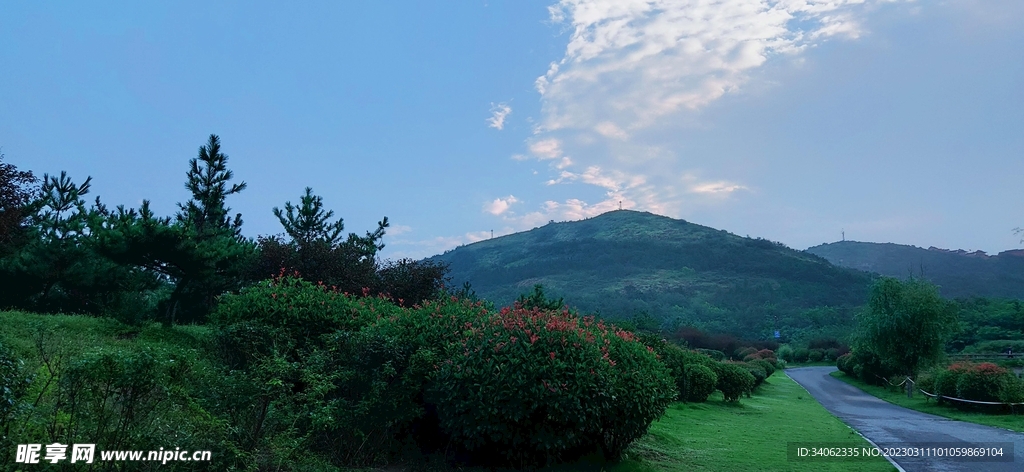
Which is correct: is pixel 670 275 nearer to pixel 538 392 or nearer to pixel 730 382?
pixel 730 382

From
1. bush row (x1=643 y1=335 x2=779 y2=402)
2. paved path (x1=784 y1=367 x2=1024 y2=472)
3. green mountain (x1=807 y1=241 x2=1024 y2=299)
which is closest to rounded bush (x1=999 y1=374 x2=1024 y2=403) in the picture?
paved path (x1=784 y1=367 x2=1024 y2=472)

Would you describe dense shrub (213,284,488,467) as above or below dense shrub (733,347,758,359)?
above

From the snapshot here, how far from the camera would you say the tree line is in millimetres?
13359

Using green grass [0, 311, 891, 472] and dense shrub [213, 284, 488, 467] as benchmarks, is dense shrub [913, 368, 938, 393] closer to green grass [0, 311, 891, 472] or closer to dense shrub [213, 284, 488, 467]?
green grass [0, 311, 891, 472]

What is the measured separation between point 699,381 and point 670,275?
339 feet

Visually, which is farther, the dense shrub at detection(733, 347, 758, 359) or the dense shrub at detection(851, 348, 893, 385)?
the dense shrub at detection(733, 347, 758, 359)

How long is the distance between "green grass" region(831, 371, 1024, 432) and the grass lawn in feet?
13.7

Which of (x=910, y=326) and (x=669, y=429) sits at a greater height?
(x=910, y=326)

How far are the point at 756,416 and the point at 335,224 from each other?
15.5 meters

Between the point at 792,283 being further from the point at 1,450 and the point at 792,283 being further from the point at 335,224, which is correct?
the point at 1,450

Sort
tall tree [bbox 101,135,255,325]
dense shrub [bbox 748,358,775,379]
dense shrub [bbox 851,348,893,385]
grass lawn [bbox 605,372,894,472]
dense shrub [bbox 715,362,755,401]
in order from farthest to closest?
dense shrub [bbox 748,358,775,379]
dense shrub [bbox 851,348,893,385]
dense shrub [bbox 715,362,755,401]
tall tree [bbox 101,135,255,325]
grass lawn [bbox 605,372,894,472]

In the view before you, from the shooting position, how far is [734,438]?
13070 millimetres

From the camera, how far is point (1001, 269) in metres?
132

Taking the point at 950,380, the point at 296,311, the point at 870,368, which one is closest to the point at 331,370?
the point at 296,311
